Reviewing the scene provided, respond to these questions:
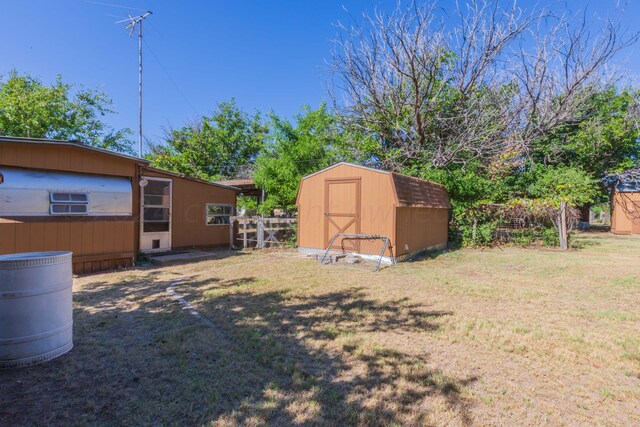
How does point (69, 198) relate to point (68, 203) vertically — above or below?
above

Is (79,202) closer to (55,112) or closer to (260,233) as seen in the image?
(260,233)

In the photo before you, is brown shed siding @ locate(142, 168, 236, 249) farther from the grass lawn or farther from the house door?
the grass lawn

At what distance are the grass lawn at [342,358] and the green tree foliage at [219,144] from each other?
18512 millimetres

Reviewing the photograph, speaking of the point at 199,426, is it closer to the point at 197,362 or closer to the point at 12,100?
the point at 197,362

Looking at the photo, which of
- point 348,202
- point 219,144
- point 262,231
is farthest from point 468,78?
point 219,144

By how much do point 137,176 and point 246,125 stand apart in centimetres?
1843

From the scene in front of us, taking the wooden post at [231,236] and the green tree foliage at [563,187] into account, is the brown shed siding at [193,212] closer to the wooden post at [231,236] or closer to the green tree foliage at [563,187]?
the wooden post at [231,236]

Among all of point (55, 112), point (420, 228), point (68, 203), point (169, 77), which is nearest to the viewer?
point (68, 203)

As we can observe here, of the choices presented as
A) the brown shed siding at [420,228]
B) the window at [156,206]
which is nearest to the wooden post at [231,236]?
the window at [156,206]

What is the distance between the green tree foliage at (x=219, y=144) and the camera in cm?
2356

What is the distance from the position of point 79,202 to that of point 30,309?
499 centimetres

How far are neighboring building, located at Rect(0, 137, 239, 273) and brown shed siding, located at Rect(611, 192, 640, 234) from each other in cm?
2466

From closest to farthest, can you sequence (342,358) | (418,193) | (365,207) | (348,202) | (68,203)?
(342,358) < (68,203) < (365,207) < (348,202) < (418,193)

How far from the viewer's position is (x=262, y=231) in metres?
11.5
